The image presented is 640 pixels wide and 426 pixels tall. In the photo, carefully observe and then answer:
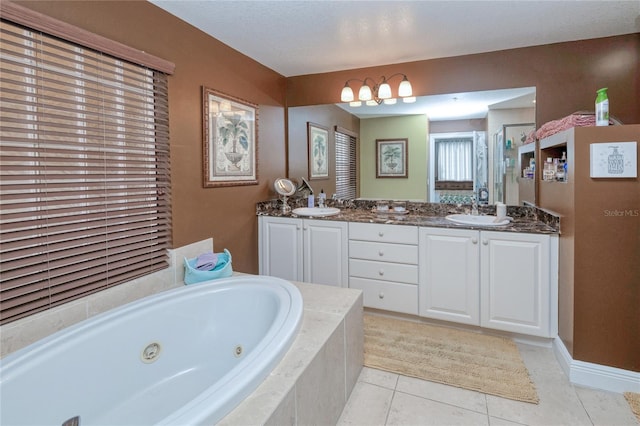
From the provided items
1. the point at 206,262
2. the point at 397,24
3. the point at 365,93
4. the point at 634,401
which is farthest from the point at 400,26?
the point at 634,401

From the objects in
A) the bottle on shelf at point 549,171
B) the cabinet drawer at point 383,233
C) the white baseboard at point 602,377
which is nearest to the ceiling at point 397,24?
the bottle on shelf at point 549,171

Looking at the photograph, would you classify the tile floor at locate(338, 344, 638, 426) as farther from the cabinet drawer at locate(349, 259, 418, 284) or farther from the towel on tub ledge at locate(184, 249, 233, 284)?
the towel on tub ledge at locate(184, 249, 233, 284)

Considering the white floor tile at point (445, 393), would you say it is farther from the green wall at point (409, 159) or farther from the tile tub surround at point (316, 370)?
the green wall at point (409, 159)

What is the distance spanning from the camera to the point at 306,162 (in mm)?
3434

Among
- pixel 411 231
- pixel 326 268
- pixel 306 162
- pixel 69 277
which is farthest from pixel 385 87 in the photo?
pixel 69 277

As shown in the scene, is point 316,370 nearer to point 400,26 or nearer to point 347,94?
point 400,26

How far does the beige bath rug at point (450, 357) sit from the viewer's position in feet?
6.04

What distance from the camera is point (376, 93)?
117 inches

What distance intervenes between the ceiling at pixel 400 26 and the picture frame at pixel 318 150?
71 cm

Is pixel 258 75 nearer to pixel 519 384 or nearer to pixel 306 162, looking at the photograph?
pixel 306 162

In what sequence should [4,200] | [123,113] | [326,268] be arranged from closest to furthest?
[4,200]
[123,113]
[326,268]

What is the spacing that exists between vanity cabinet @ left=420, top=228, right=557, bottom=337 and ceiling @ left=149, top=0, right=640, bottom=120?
3.86 ft

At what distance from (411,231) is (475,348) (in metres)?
0.89

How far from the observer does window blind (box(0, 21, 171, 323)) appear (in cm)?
134
